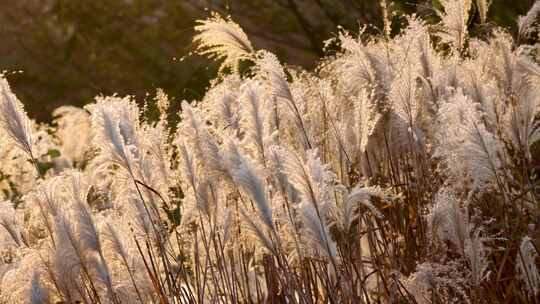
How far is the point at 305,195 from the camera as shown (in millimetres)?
2172

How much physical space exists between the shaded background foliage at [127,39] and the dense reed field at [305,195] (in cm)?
521

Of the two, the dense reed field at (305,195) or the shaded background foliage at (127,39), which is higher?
the shaded background foliage at (127,39)

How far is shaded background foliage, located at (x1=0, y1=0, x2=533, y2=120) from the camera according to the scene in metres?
8.93

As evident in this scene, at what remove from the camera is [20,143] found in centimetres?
283

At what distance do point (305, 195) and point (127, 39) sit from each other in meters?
8.18

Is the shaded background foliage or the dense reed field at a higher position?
the shaded background foliage

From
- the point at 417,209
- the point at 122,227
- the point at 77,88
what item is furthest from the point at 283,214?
the point at 77,88

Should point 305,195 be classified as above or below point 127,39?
below

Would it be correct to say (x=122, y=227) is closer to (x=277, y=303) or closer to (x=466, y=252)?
(x=277, y=303)

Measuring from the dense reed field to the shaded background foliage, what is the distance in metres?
5.21

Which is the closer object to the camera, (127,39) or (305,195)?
(305,195)

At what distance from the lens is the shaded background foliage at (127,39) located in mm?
8930

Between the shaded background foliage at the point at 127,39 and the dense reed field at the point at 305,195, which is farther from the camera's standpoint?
the shaded background foliage at the point at 127,39

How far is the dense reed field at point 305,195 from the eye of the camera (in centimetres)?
240
